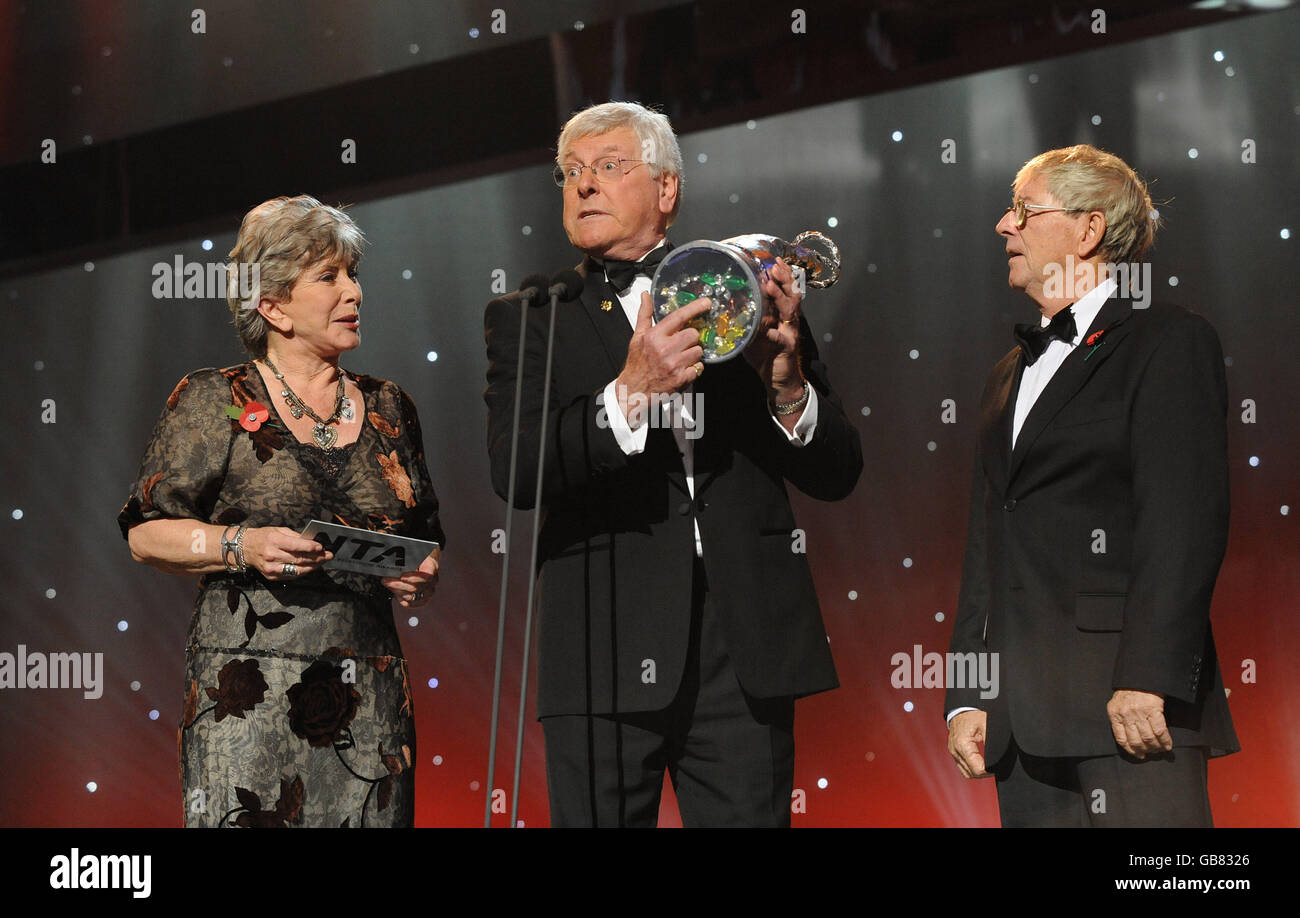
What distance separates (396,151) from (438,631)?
146cm

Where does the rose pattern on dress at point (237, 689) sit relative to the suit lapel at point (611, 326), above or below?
below

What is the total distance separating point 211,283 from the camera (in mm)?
3797

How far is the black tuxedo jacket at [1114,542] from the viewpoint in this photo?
2.27m

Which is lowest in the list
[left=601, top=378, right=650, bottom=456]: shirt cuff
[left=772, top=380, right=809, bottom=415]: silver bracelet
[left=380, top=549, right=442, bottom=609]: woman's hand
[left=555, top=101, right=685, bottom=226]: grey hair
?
[left=380, top=549, right=442, bottom=609]: woman's hand

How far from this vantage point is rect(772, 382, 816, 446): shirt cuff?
2379 mm

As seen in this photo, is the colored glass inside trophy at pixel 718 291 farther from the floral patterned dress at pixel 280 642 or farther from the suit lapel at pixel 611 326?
the floral patterned dress at pixel 280 642

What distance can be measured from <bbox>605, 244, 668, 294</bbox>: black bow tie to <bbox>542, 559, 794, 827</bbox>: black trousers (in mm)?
562

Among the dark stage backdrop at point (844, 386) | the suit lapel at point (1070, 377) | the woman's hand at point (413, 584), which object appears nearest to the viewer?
the suit lapel at point (1070, 377)

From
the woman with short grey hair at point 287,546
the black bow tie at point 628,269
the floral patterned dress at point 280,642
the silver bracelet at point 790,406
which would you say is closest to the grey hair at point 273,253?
the woman with short grey hair at point 287,546

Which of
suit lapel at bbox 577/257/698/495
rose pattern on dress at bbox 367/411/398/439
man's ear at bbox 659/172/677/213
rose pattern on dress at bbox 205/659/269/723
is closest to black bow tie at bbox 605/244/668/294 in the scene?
suit lapel at bbox 577/257/698/495

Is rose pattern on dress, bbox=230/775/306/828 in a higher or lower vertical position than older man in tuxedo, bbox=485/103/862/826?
lower

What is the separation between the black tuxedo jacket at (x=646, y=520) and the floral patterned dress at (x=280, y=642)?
343mm

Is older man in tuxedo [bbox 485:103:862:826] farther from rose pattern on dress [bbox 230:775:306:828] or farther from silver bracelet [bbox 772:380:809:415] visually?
rose pattern on dress [bbox 230:775:306:828]
